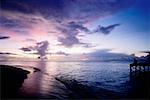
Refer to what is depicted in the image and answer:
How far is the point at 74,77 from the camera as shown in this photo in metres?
4.25

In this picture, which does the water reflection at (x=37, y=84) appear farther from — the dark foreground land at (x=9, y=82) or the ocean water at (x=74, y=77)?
the dark foreground land at (x=9, y=82)

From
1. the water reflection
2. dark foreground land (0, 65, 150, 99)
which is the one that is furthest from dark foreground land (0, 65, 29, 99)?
the water reflection

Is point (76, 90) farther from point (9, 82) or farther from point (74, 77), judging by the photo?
point (9, 82)

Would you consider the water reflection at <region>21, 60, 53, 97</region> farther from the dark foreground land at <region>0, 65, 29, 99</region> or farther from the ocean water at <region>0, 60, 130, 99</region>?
the dark foreground land at <region>0, 65, 29, 99</region>

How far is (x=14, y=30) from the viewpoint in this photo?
3.79 meters

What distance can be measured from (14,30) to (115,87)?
1685mm

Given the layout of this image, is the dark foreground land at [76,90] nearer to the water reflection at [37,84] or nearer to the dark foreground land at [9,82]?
the dark foreground land at [9,82]

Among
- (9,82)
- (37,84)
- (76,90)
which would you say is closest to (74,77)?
(76,90)

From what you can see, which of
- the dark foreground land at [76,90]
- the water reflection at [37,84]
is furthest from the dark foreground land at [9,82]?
the water reflection at [37,84]

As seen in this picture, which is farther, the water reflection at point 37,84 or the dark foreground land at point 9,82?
the water reflection at point 37,84

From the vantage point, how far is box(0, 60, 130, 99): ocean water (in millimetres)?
3762

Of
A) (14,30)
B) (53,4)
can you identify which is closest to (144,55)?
(53,4)

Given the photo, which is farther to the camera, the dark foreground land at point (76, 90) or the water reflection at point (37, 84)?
→ the water reflection at point (37, 84)

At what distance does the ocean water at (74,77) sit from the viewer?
376 centimetres
